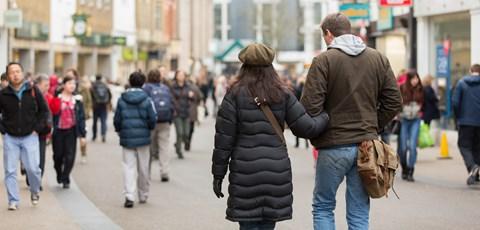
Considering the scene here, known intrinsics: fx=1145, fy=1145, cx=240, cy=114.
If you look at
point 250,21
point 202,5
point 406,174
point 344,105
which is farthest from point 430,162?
point 250,21

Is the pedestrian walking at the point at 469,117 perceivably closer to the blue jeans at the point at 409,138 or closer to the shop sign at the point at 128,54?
the blue jeans at the point at 409,138

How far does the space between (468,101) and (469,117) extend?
0.76 ft

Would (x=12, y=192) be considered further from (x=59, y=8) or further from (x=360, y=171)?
(x=59, y=8)

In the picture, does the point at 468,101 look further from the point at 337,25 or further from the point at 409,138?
the point at 337,25

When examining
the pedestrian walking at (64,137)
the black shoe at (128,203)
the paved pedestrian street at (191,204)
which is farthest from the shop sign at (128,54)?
the black shoe at (128,203)

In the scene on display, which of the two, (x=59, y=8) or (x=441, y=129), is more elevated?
(x=59, y=8)

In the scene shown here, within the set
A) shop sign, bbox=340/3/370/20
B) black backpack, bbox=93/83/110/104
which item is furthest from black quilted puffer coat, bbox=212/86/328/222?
black backpack, bbox=93/83/110/104

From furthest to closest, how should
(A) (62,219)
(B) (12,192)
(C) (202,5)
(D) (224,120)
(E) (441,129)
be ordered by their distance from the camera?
(C) (202,5)
(E) (441,129)
(B) (12,192)
(A) (62,219)
(D) (224,120)

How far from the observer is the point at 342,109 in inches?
314

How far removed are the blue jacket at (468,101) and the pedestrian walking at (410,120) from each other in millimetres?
654

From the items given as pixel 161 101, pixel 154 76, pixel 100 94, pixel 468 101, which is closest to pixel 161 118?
pixel 161 101

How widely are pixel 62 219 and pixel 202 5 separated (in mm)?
82878

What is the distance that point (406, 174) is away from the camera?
57.3 feet

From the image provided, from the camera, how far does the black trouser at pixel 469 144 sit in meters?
16.5
